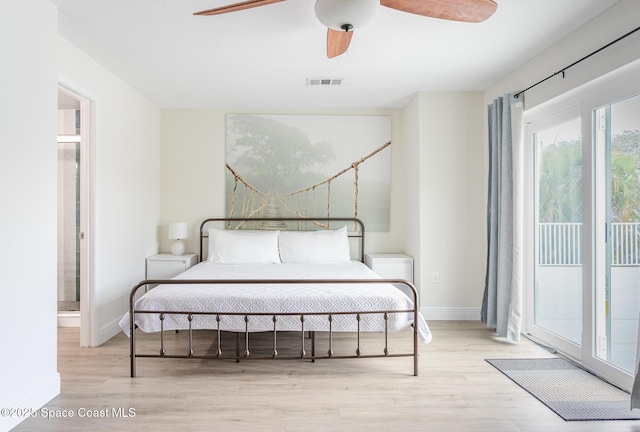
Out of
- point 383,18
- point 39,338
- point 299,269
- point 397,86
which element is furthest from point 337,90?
point 39,338

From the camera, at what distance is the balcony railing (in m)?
2.61

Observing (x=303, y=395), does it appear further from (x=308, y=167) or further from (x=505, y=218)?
(x=308, y=167)

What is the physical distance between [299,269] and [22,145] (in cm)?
245

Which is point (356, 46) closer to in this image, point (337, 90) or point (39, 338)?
point (337, 90)

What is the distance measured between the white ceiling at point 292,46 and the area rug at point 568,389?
7.47 feet

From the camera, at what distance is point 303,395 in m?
2.56

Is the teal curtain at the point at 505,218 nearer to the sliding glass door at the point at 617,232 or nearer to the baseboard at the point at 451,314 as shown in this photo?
the baseboard at the point at 451,314

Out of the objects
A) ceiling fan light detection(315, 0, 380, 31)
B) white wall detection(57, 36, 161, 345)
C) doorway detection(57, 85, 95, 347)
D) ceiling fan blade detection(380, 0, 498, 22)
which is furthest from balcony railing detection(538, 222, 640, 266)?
doorway detection(57, 85, 95, 347)

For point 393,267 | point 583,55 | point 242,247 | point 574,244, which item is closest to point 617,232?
point 574,244

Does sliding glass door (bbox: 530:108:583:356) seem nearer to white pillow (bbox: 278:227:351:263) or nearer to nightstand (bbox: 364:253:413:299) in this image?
nightstand (bbox: 364:253:413:299)

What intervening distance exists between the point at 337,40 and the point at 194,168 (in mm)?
2944

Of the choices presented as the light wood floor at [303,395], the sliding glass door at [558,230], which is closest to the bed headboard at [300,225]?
the light wood floor at [303,395]

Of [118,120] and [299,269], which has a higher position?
[118,120]

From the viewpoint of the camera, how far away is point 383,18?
2682 millimetres
